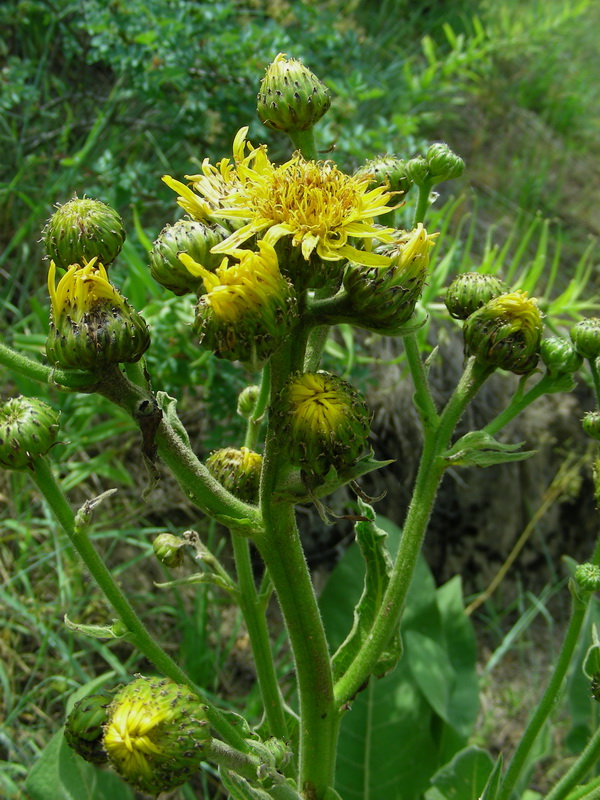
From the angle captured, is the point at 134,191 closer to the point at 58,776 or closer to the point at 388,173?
the point at 388,173

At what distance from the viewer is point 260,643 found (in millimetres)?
2062

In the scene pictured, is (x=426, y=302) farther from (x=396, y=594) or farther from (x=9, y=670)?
(x=9, y=670)

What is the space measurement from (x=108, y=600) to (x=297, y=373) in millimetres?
644

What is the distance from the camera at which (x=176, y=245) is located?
5.53 feet

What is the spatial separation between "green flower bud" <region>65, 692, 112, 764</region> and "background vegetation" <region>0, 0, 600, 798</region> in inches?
55.0

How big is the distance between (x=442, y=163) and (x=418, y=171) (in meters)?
0.07

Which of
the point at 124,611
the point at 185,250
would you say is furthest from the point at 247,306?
the point at 124,611

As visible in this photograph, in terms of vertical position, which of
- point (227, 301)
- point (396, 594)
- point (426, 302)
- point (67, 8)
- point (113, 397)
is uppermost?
point (67, 8)

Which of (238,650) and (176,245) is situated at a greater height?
(176,245)

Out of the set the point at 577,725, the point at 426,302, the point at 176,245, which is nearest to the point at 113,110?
the point at 426,302

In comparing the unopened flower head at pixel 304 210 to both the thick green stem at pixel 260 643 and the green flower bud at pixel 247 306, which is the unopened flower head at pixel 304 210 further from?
the thick green stem at pixel 260 643

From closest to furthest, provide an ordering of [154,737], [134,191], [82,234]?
[154,737], [82,234], [134,191]

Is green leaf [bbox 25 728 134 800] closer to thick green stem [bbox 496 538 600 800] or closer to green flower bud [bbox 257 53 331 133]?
thick green stem [bbox 496 538 600 800]

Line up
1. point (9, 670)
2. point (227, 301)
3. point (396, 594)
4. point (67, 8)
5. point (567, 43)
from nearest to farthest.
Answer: point (227, 301) < point (396, 594) < point (9, 670) < point (67, 8) < point (567, 43)
